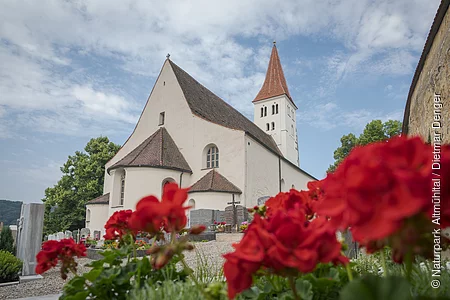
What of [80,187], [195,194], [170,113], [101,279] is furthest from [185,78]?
[101,279]

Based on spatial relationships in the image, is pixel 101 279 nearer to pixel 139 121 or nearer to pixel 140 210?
pixel 140 210

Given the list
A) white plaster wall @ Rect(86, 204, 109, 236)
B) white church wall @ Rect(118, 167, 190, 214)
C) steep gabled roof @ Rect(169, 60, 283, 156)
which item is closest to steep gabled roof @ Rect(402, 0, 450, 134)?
steep gabled roof @ Rect(169, 60, 283, 156)

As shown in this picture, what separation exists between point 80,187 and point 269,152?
703 inches

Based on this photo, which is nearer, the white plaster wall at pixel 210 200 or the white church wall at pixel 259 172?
the white plaster wall at pixel 210 200

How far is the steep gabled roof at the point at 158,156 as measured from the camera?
19516 mm

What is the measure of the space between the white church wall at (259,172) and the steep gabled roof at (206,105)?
0.60m

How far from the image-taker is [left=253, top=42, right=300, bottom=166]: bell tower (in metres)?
33.2

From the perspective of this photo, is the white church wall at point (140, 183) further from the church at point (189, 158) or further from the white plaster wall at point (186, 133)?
the white plaster wall at point (186, 133)

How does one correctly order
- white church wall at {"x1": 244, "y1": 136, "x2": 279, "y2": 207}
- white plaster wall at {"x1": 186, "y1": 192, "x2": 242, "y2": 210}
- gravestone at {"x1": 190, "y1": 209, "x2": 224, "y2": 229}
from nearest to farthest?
gravestone at {"x1": 190, "y1": 209, "x2": 224, "y2": 229} → white plaster wall at {"x1": 186, "y1": 192, "x2": 242, "y2": 210} → white church wall at {"x1": 244, "y1": 136, "x2": 279, "y2": 207}

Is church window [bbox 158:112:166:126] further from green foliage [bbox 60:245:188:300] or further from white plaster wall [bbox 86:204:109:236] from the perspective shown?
green foliage [bbox 60:245:188:300]

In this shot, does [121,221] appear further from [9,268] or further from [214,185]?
[214,185]

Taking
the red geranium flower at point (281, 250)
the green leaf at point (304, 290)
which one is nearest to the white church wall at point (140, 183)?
the green leaf at point (304, 290)

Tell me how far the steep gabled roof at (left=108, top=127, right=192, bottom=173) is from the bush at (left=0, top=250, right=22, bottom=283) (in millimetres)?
12036

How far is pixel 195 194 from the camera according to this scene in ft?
61.5
